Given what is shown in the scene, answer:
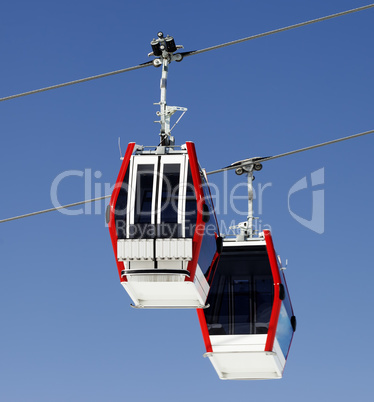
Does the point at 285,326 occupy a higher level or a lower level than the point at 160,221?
lower

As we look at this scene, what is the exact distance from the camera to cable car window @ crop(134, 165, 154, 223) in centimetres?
3228

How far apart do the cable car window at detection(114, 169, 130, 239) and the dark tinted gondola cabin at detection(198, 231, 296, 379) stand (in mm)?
7389

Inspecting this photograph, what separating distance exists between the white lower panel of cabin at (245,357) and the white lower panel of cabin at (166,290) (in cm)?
463

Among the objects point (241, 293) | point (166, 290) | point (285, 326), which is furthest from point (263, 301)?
point (166, 290)

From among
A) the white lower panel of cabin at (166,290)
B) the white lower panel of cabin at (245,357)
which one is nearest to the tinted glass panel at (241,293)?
the white lower panel of cabin at (245,357)

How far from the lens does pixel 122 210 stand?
1278 inches

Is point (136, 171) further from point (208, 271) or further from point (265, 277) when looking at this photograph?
point (265, 277)

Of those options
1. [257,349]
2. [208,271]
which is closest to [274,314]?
[257,349]

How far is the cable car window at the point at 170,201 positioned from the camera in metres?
32.0

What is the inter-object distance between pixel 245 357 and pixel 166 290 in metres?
6.16

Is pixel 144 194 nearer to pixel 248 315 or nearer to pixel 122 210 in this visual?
pixel 122 210

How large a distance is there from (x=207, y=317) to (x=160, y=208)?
801 cm

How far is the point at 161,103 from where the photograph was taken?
3281 cm

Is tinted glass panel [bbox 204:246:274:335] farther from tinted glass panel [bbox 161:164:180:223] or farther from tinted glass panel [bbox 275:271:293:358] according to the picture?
tinted glass panel [bbox 161:164:180:223]
